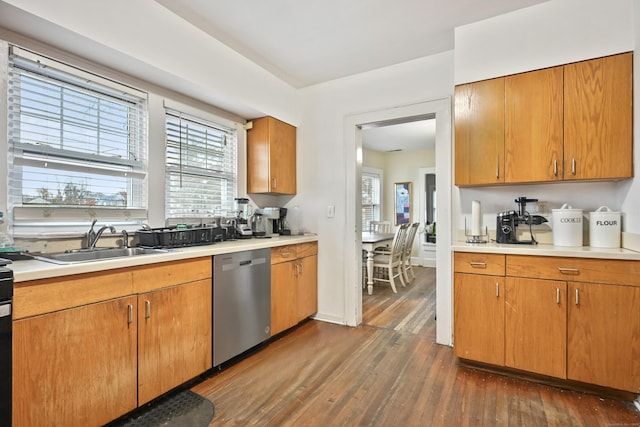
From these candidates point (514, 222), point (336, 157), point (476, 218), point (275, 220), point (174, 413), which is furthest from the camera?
point (275, 220)

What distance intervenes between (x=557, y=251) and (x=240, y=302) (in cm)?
222

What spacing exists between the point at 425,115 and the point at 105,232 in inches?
110

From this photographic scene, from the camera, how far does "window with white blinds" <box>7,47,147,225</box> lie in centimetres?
184

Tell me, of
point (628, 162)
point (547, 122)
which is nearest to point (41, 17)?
point (547, 122)

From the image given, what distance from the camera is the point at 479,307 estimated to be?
2260 millimetres

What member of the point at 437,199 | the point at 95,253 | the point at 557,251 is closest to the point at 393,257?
the point at 437,199

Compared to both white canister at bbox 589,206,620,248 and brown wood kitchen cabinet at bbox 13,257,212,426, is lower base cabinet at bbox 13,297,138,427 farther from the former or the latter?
white canister at bbox 589,206,620,248

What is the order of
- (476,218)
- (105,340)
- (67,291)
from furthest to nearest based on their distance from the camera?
(476,218) < (105,340) < (67,291)

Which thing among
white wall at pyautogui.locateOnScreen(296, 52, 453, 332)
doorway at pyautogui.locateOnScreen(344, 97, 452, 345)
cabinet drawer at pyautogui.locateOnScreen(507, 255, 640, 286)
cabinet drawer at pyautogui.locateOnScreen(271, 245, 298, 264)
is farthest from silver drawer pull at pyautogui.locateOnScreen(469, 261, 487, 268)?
cabinet drawer at pyautogui.locateOnScreen(271, 245, 298, 264)

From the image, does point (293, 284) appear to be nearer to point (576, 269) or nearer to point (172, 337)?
point (172, 337)

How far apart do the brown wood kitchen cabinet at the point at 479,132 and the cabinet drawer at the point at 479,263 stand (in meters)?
0.58

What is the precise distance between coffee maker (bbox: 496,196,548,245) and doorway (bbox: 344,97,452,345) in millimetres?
420

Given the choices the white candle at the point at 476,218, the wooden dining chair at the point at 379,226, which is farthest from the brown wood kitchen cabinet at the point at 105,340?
the wooden dining chair at the point at 379,226

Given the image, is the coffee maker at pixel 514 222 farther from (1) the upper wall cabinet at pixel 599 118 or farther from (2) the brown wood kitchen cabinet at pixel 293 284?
(2) the brown wood kitchen cabinet at pixel 293 284
